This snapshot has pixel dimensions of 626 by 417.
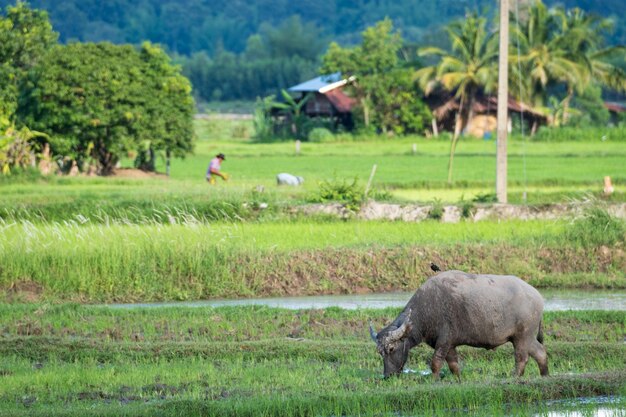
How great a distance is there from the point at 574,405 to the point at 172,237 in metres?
7.64

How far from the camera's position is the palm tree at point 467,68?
44.7m

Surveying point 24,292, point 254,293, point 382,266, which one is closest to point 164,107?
point 382,266

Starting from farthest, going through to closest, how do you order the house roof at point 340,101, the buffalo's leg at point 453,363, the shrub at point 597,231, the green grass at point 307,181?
the house roof at point 340,101
the green grass at point 307,181
the shrub at point 597,231
the buffalo's leg at point 453,363

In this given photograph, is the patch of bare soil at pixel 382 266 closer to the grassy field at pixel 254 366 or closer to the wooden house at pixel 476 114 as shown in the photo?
the grassy field at pixel 254 366

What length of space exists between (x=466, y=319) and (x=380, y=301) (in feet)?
16.8

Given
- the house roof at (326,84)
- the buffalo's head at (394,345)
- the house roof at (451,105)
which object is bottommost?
the buffalo's head at (394,345)

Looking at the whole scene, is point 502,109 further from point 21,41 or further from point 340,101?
point 340,101

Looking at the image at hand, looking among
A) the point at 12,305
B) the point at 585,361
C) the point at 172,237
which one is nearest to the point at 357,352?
the point at 585,361

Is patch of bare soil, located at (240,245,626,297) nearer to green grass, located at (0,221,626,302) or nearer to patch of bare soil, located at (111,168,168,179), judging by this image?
green grass, located at (0,221,626,302)

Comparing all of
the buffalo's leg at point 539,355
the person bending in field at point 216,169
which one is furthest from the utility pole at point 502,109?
the buffalo's leg at point 539,355

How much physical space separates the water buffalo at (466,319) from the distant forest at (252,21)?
95185 mm

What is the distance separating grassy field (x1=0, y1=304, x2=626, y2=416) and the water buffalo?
0.76 ft

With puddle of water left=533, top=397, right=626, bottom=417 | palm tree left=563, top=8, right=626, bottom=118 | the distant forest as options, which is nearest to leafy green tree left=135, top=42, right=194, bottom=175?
puddle of water left=533, top=397, right=626, bottom=417

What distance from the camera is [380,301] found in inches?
509
